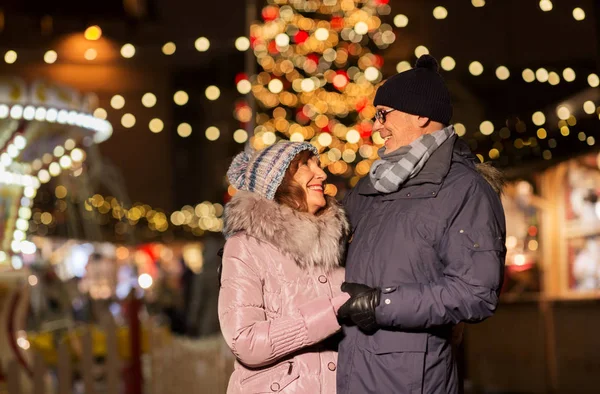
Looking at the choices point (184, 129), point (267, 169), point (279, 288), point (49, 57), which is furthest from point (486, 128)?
point (184, 129)

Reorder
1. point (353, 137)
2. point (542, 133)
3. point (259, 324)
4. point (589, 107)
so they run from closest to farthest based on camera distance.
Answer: point (259, 324), point (589, 107), point (542, 133), point (353, 137)

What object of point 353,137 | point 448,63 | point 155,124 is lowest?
point 448,63

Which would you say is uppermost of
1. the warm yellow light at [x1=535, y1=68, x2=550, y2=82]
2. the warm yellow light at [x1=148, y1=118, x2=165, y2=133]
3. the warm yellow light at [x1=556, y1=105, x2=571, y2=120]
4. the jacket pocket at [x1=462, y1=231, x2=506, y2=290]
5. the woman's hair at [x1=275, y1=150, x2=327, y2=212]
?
the warm yellow light at [x1=148, y1=118, x2=165, y2=133]

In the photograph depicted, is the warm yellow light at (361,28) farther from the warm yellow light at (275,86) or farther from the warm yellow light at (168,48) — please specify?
the warm yellow light at (168,48)

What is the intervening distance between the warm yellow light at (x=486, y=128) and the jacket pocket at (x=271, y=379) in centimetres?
457

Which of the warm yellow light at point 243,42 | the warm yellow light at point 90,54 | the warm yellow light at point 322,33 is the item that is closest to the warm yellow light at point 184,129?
the warm yellow light at point 90,54

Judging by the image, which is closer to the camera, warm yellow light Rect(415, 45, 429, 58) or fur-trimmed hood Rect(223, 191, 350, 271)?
fur-trimmed hood Rect(223, 191, 350, 271)

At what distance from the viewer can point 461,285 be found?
134 inches

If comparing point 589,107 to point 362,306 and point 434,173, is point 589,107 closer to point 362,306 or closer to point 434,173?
point 434,173

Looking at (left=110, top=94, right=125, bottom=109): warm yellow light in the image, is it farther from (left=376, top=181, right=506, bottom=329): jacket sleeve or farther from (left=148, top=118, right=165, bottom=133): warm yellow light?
(left=376, top=181, right=506, bottom=329): jacket sleeve

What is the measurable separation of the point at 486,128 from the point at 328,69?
3638 millimetres

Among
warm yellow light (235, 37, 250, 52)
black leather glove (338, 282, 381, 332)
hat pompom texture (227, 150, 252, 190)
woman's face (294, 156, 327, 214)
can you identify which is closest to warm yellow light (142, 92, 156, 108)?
warm yellow light (235, 37, 250, 52)

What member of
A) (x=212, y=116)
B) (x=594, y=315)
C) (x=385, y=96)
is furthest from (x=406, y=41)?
(x=212, y=116)

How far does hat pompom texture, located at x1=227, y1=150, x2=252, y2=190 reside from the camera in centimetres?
405
